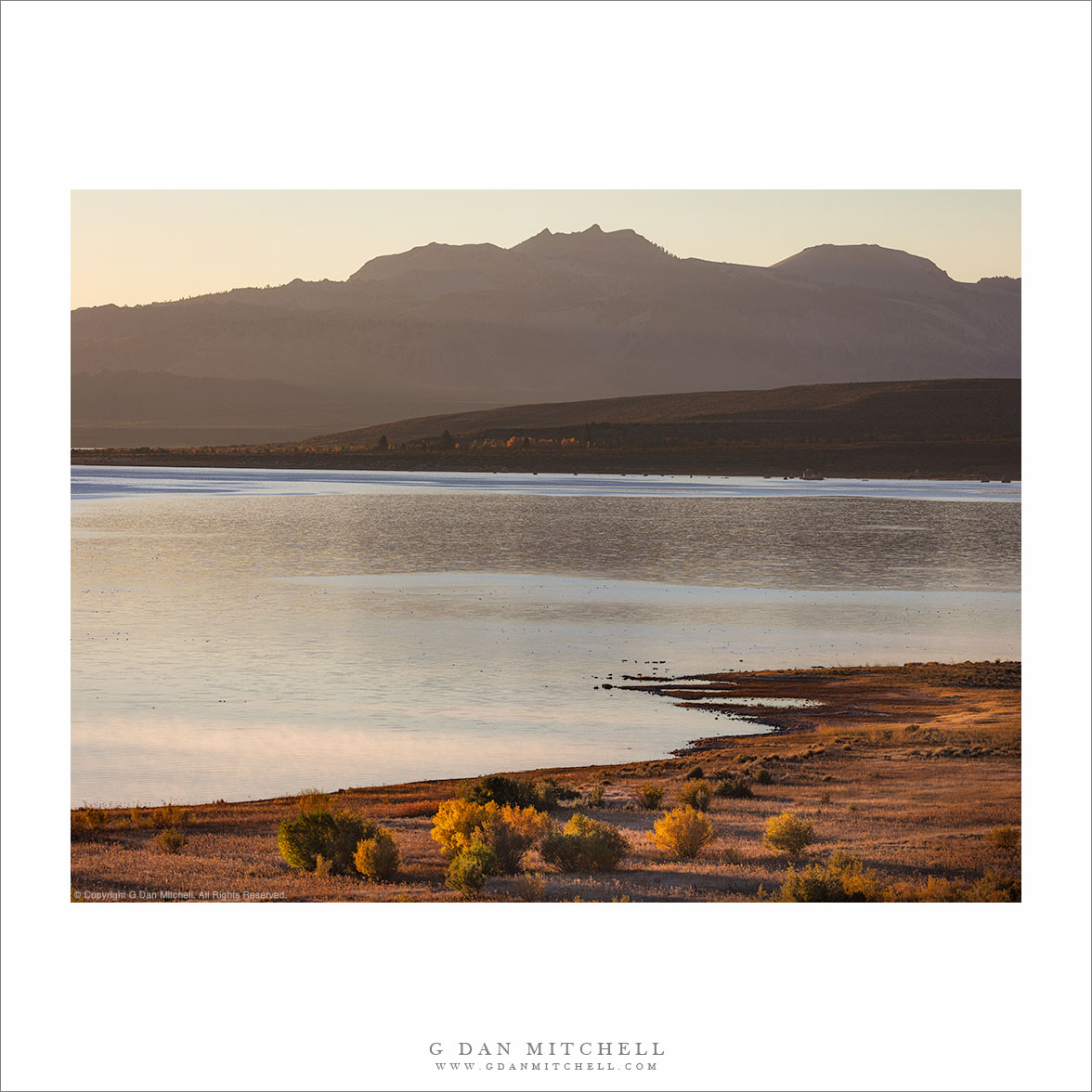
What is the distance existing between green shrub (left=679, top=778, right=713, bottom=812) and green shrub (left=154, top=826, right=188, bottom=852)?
4.24 m

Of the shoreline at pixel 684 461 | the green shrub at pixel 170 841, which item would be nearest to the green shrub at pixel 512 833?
the green shrub at pixel 170 841

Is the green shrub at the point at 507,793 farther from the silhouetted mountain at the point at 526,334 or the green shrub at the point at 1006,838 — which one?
the silhouetted mountain at the point at 526,334

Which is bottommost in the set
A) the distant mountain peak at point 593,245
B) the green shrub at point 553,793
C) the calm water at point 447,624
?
the green shrub at point 553,793

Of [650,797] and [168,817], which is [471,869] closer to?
[650,797]

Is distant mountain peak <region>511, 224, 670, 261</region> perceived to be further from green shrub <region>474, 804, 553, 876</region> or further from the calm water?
green shrub <region>474, 804, 553, 876</region>

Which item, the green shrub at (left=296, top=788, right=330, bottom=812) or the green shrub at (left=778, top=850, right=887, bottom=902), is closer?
the green shrub at (left=778, top=850, right=887, bottom=902)

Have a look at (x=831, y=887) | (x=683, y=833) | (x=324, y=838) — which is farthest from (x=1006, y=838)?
(x=324, y=838)

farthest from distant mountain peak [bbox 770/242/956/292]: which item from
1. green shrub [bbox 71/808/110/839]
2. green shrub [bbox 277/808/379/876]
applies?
green shrub [bbox 71/808/110/839]

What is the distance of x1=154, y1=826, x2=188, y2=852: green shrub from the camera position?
979 cm

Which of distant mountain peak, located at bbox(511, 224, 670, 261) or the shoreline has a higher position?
the shoreline

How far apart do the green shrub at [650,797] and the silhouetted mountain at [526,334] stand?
5115mm

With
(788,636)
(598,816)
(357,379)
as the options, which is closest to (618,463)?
(357,379)

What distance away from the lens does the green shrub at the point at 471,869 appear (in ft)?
28.6
